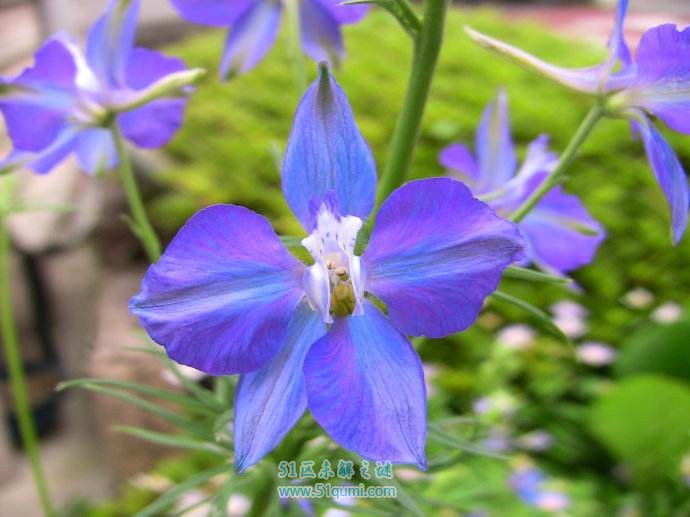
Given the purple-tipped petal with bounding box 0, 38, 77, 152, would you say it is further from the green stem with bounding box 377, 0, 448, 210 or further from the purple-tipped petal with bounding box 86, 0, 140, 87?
the green stem with bounding box 377, 0, 448, 210

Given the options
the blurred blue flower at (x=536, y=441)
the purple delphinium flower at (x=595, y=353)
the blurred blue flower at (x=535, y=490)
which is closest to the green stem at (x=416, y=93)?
the blurred blue flower at (x=535, y=490)

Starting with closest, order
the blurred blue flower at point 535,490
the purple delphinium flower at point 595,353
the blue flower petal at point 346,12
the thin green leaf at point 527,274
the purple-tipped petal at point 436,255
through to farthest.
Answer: the purple-tipped petal at point 436,255, the thin green leaf at point 527,274, the blue flower petal at point 346,12, the blurred blue flower at point 535,490, the purple delphinium flower at point 595,353

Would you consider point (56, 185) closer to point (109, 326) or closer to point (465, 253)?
point (109, 326)

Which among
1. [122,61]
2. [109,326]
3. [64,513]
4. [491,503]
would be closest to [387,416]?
[122,61]

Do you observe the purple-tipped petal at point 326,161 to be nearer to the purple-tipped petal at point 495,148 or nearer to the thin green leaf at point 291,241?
the thin green leaf at point 291,241

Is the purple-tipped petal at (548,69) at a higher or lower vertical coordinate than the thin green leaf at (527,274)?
higher

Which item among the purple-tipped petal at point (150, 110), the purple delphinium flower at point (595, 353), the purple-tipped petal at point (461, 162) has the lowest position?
the purple delphinium flower at point (595, 353)

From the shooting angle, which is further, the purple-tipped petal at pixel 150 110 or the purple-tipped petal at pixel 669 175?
the purple-tipped petal at pixel 150 110
